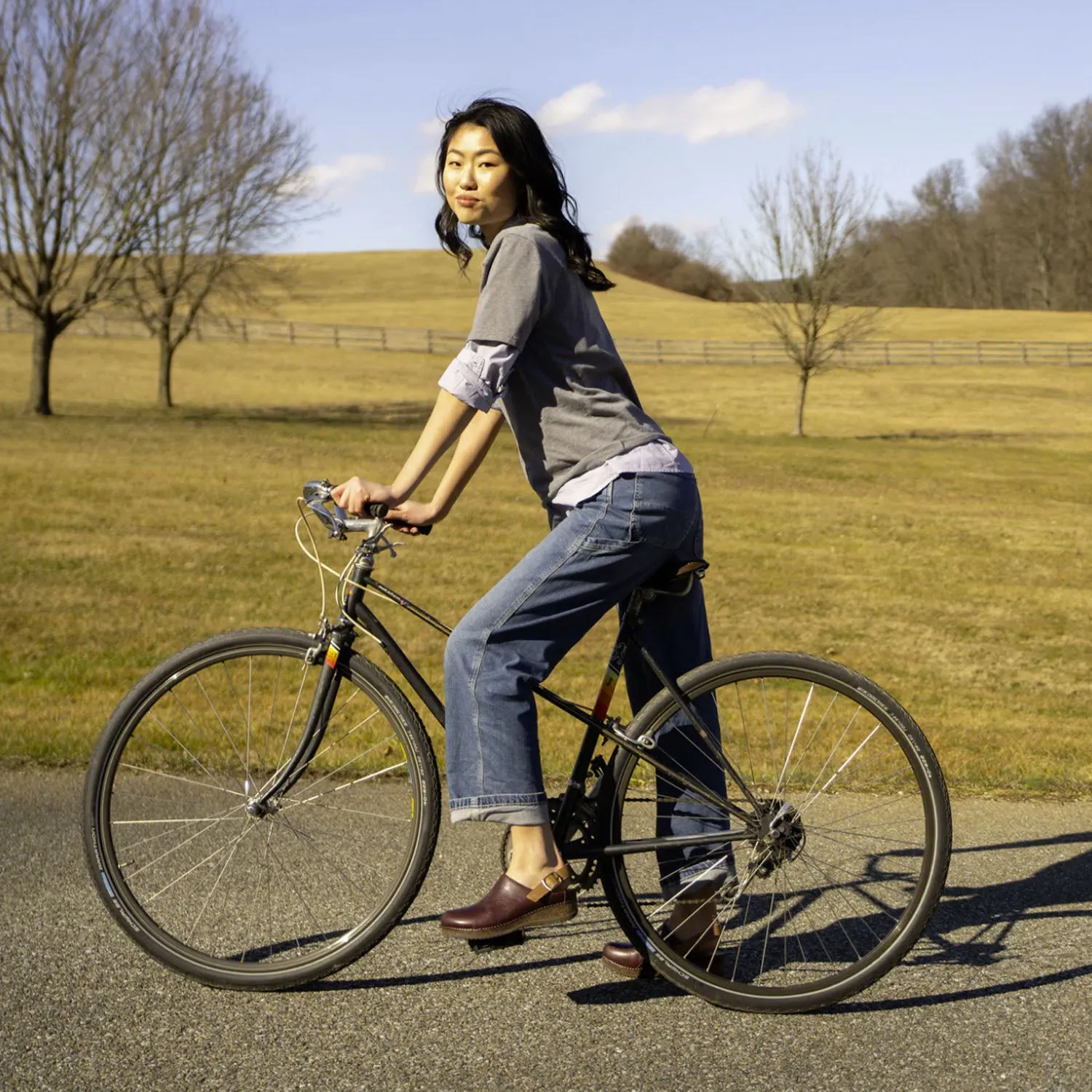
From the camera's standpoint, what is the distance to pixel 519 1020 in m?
3.01

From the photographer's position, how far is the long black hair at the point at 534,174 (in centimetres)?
309

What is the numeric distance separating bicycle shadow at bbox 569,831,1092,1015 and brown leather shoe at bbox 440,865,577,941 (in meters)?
0.20

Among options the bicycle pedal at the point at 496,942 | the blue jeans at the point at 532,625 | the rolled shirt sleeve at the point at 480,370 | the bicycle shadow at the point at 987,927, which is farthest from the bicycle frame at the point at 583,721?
the rolled shirt sleeve at the point at 480,370

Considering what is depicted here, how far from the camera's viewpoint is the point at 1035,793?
502 centimetres

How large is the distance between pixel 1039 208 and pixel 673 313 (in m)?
22.5

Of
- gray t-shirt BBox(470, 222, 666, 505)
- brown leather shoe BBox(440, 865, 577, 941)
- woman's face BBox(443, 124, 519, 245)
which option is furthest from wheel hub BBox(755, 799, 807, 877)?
woman's face BBox(443, 124, 519, 245)

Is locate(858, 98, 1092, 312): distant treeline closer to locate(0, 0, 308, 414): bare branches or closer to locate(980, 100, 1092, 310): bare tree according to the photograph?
locate(980, 100, 1092, 310): bare tree

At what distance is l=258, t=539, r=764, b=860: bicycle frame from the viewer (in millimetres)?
3148

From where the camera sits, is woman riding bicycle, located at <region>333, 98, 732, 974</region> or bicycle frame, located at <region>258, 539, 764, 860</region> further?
bicycle frame, located at <region>258, 539, 764, 860</region>

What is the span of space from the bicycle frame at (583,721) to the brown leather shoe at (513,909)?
87 millimetres

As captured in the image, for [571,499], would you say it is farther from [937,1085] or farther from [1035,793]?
[1035,793]

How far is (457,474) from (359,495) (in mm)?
237

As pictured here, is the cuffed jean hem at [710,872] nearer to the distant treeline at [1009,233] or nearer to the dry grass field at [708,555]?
the dry grass field at [708,555]

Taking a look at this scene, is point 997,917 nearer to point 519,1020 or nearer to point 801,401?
point 519,1020
